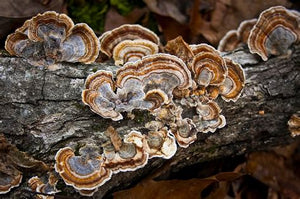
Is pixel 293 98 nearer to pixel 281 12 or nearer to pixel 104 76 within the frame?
pixel 281 12

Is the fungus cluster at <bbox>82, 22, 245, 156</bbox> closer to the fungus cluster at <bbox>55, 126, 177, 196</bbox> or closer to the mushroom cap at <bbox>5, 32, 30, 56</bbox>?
the fungus cluster at <bbox>55, 126, 177, 196</bbox>

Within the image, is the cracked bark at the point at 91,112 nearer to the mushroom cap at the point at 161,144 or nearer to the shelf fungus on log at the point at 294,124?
the shelf fungus on log at the point at 294,124

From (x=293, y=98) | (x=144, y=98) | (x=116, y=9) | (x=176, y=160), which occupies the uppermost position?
(x=116, y=9)

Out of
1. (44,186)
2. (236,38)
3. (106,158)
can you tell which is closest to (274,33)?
(236,38)

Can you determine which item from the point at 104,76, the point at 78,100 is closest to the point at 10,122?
the point at 78,100

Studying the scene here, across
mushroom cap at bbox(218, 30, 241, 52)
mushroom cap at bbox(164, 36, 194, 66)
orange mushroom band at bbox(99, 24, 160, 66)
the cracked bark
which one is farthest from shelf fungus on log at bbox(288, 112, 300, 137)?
orange mushroom band at bbox(99, 24, 160, 66)

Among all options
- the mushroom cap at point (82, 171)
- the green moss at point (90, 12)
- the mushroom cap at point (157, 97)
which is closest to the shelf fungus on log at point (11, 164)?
the mushroom cap at point (82, 171)
